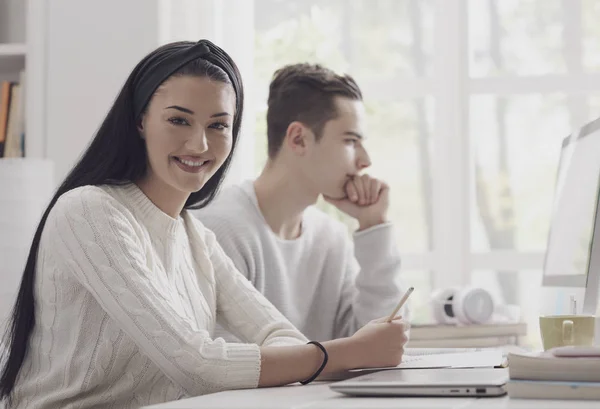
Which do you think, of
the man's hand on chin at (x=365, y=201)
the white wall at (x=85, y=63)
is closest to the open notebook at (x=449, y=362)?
the man's hand on chin at (x=365, y=201)

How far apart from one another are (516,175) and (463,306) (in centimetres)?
122

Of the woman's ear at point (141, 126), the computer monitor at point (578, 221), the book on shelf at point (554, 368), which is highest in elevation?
the woman's ear at point (141, 126)

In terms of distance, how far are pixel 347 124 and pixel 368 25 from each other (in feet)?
4.10

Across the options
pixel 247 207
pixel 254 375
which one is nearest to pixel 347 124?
pixel 247 207

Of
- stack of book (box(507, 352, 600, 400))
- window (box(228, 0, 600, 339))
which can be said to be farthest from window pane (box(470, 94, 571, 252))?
stack of book (box(507, 352, 600, 400))

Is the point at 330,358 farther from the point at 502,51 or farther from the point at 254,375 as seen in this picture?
the point at 502,51

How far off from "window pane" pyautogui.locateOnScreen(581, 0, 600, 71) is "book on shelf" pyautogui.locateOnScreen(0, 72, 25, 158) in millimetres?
1990

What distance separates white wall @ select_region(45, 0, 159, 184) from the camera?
10.3 ft

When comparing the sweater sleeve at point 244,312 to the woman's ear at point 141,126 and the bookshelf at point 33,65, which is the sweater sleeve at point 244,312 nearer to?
the woman's ear at point 141,126

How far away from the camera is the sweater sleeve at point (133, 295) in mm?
1282

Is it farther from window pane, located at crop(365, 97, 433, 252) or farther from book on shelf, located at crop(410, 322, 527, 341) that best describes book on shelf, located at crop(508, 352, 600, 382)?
window pane, located at crop(365, 97, 433, 252)

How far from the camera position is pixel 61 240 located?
141 cm

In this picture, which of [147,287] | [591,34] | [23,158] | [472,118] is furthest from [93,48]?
[147,287]

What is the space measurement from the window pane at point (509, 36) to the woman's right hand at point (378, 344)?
7.12 feet
